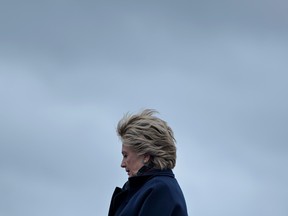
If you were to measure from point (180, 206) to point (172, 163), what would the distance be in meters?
0.50

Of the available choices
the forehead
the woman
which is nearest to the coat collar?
the woman

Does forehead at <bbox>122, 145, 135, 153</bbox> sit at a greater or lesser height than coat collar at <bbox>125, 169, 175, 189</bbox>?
greater

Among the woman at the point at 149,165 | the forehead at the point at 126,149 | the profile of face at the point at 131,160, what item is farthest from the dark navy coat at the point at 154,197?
the forehead at the point at 126,149

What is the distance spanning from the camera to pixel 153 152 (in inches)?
343

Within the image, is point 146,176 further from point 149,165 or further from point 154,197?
point 154,197

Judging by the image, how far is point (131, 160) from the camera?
349 inches

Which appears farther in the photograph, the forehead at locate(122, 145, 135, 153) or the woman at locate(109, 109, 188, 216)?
the forehead at locate(122, 145, 135, 153)

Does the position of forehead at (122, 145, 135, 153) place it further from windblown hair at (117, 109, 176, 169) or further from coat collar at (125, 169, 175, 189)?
coat collar at (125, 169, 175, 189)

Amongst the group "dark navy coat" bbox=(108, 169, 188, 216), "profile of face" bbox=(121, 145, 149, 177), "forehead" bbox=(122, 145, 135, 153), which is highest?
"forehead" bbox=(122, 145, 135, 153)

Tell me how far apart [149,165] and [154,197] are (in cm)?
39

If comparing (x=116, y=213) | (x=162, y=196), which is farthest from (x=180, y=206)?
(x=116, y=213)

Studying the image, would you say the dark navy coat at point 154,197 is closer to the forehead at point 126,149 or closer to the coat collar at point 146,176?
the coat collar at point 146,176

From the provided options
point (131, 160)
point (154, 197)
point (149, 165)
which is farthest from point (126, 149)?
point (154, 197)

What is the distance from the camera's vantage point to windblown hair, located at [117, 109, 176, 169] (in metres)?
8.66
